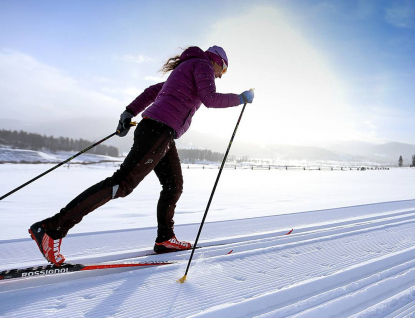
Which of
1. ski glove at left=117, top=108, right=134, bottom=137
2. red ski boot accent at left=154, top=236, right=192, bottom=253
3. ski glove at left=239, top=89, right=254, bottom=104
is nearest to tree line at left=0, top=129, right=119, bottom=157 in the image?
ski glove at left=117, top=108, right=134, bottom=137

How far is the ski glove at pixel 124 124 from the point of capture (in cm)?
233

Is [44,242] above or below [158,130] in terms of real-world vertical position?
below

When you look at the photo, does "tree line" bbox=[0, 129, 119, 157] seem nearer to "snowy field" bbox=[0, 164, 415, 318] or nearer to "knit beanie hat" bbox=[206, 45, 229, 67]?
"snowy field" bbox=[0, 164, 415, 318]

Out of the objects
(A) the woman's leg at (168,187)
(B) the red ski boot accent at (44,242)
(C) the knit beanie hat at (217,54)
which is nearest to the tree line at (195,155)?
(A) the woman's leg at (168,187)

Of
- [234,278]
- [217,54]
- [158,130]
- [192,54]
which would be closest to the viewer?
[234,278]

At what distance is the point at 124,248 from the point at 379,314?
200 centimetres

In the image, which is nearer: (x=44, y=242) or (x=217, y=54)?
(x=44, y=242)

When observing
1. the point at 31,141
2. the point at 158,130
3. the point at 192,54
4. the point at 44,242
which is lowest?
the point at 44,242

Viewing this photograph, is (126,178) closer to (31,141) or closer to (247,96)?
(247,96)

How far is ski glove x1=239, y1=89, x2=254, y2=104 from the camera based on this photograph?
2189 millimetres

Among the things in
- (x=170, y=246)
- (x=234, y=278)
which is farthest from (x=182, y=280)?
(x=170, y=246)

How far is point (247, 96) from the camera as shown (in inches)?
87.0

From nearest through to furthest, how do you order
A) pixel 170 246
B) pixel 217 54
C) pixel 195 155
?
pixel 217 54 < pixel 170 246 < pixel 195 155

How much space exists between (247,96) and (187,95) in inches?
19.8
